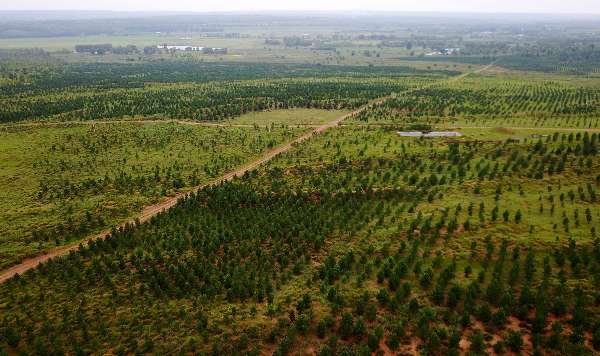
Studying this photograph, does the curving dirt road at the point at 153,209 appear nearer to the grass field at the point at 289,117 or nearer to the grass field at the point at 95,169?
the grass field at the point at 95,169

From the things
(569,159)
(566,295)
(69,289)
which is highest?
(569,159)

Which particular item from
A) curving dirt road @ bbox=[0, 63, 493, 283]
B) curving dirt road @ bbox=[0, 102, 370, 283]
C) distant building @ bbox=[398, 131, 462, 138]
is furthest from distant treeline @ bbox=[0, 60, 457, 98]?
distant building @ bbox=[398, 131, 462, 138]

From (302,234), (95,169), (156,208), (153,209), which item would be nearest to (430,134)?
(302,234)

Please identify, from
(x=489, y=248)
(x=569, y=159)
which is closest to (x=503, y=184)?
(x=569, y=159)

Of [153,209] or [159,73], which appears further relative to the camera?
[159,73]

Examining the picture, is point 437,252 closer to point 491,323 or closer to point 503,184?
point 491,323

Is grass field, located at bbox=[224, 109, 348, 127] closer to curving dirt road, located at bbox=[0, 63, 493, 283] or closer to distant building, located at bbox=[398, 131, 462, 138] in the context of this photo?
curving dirt road, located at bbox=[0, 63, 493, 283]

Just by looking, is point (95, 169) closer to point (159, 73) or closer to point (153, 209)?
point (153, 209)

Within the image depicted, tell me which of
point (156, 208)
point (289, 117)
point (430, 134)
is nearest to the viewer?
point (156, 208)
